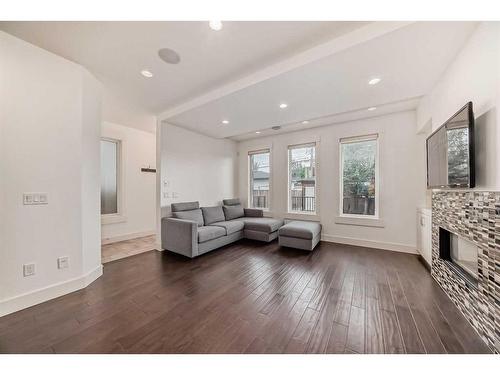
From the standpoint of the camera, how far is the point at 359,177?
3.82 meters

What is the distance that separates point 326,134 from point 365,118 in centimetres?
77

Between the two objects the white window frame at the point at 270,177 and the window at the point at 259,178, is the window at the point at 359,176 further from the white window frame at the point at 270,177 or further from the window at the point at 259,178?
the window at the point at 259,178

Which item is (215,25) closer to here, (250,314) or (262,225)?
(250,314)

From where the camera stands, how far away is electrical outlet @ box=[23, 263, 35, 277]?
180cm

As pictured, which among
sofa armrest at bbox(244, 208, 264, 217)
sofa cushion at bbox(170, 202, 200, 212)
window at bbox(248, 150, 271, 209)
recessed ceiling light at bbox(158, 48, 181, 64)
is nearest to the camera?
recessed ceiling light at bbox(158, 48, 181, 64)

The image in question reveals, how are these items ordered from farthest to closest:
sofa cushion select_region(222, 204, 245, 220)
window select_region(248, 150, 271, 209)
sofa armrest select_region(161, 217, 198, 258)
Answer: window select_region(248, 150, 271, 209), sofa cushion select_region(222, 204, 245, 220), sofa armrest select_region(161, 217, 198, 258)

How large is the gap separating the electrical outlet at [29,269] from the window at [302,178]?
428cm

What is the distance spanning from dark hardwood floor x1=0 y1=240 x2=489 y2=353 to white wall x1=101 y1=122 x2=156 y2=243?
1.79 metres

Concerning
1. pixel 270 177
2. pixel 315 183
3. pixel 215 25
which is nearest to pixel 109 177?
pixel 270 177

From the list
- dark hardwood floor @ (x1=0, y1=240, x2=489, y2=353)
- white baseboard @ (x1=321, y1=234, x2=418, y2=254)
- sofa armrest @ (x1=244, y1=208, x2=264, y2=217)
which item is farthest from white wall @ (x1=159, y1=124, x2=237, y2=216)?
white baseboard @ (x1=321, y1=234, x2=418, y2=254)

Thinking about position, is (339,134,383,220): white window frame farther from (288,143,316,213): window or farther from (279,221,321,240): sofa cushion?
(279,221,321,240): sofa cushion

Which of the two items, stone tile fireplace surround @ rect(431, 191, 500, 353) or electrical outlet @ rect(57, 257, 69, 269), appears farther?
electrical outlet @ rect(57, 257, 69, 269)

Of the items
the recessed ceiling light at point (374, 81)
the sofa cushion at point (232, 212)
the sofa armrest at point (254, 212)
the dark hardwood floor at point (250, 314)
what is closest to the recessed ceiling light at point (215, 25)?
the recessed ceiling light at point (374, 81)

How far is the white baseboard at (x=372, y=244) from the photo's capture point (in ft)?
10.7
